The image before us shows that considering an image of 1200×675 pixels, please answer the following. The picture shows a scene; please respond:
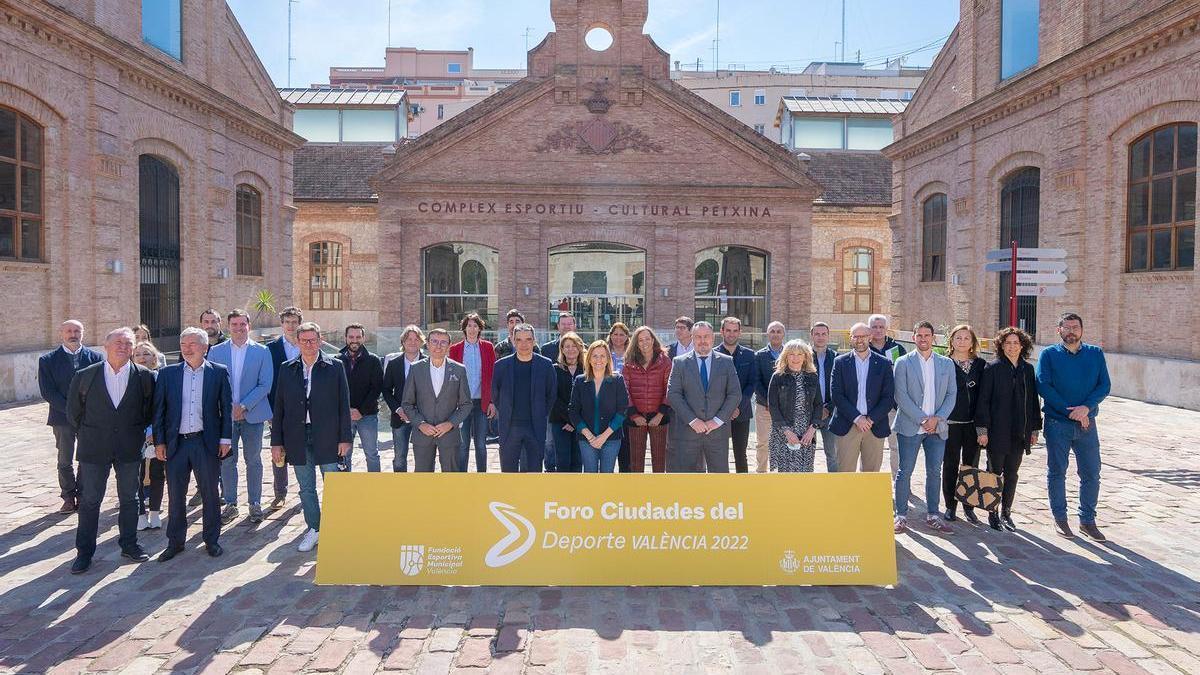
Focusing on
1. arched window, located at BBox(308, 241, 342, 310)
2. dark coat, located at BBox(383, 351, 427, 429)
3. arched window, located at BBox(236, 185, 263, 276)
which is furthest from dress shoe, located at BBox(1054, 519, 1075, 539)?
arched window, located at BBox(308, 241, 342, 310)

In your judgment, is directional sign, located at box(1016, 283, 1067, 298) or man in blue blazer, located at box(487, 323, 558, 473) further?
directional sign, located at box(1016, 283, 1067, 298)

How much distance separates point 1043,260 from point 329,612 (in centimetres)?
1250

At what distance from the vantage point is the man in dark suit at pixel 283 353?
8.15 metres

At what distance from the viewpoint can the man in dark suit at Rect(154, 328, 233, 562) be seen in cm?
664

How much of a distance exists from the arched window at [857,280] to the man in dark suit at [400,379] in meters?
28.9

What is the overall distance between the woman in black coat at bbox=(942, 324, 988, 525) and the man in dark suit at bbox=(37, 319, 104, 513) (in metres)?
8.59

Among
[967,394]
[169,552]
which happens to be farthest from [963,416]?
[169,552]

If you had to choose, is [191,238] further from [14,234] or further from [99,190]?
[14,234]

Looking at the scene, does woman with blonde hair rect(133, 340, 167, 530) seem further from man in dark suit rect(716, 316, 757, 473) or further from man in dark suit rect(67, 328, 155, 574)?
man in dark suit rect(716, 316, 757, 473)

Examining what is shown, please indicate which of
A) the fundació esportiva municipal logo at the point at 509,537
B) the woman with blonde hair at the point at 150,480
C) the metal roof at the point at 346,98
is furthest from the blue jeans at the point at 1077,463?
the metal roof at the point at 346,98

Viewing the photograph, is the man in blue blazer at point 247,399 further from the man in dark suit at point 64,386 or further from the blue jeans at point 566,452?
the blue jeans at point 566,452

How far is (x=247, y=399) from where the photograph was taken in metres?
7.68

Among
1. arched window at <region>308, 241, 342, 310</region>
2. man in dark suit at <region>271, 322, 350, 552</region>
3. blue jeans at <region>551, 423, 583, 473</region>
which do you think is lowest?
blue jeans at <region>551, 423, 583, 473</region>

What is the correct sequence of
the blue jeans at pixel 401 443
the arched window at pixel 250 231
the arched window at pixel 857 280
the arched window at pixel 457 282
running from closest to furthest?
1. the blue jeans at pixel 401 443
2. the arched window at pixel 250 231
3. the arched window at pixel 457 282
4. the arched window at pixel 857 280
